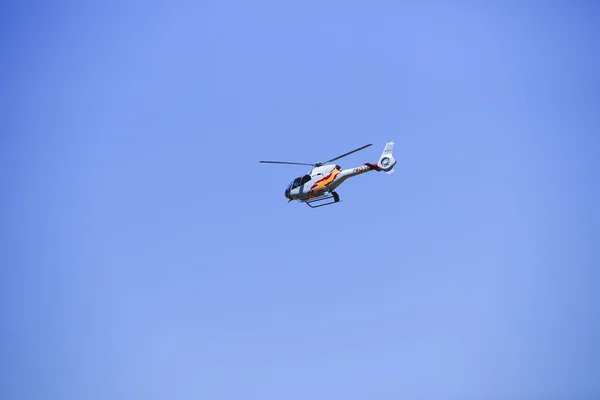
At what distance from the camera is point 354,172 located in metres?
34.1

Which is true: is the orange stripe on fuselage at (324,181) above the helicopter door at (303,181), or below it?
below

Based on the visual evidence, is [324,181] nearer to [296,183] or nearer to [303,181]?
[303,181]

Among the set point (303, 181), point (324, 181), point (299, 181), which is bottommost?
point (324, 181)

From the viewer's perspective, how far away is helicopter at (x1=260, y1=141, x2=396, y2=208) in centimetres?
3378

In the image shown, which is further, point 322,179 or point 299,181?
point 299,181

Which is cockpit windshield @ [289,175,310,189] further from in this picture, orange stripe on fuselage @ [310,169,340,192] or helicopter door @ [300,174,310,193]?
orange stripe on fuselage @ [310,169,340,192]

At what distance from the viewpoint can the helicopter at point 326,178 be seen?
3378 centimetres

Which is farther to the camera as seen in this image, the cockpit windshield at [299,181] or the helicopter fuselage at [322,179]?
the cockpit windshield at [299,181]

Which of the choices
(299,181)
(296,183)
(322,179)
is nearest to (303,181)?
(299,181)

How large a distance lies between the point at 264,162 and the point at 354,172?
4790mm

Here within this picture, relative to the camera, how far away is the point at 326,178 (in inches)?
1357

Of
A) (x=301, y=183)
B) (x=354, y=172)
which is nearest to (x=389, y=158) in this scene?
Answer: (x=354, y=172)

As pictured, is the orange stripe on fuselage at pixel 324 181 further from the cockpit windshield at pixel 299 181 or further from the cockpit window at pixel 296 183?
the cockpit window at pixel 296 183

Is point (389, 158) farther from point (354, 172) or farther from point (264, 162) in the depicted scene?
point (264, 162)
